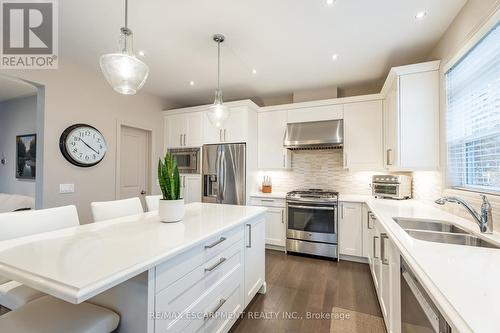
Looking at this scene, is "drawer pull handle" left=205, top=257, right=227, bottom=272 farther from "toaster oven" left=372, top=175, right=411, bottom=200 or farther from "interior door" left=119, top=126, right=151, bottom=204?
"interior door" left=119, top=126, right=151, bottom=204

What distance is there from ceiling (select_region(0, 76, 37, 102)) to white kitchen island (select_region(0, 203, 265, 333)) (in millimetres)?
3881

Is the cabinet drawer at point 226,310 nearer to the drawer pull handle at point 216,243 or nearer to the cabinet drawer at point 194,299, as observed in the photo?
the cabinet drawer at point 194,299

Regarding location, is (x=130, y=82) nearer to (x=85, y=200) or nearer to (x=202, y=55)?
(x=202, y=55)

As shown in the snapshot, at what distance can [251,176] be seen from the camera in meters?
3.67

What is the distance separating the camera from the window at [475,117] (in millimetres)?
1484

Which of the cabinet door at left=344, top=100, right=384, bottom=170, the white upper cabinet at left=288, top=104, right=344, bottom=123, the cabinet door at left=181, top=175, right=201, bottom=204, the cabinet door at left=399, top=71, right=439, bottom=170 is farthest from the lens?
the cabinet door at left=181, top=175, right=201, bottom=204

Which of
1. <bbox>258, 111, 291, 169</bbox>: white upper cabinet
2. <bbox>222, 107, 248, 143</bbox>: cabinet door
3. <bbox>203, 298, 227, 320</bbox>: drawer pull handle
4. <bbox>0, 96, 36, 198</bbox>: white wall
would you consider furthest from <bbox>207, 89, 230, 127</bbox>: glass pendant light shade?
<bbox>0, 96, 36, 198</bbox>: white wall

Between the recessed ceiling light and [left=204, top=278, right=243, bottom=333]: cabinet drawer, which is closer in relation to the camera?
[left=204, top=278, right=243, bottom=333]: cabinet drawer

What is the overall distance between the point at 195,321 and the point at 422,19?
2.97 m

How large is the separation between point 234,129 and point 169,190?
2198 millimetres

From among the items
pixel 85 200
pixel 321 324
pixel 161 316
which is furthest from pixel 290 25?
pixel 85 200

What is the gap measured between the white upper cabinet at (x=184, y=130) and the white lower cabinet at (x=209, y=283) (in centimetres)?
239

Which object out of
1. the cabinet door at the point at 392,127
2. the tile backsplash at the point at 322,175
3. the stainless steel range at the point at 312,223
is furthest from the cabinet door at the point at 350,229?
the cabinet door at the point at 392,127

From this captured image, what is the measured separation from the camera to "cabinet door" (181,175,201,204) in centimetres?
388
